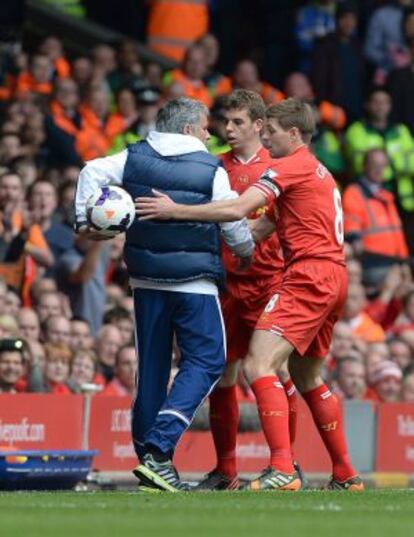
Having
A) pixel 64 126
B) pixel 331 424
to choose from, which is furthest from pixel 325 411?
pixel 64 126

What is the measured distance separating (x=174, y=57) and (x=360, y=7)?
8.11 ft

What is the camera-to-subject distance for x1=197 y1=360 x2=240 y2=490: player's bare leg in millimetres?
13656

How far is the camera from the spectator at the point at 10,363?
15688 mm

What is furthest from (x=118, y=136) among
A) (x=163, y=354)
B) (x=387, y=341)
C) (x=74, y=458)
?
(x=163, y=354)

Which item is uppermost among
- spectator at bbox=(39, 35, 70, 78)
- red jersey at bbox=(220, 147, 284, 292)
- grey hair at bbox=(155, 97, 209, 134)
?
spectator at bbox=(39, 35, 70, 78)

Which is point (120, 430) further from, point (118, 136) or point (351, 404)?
point (118, 136)

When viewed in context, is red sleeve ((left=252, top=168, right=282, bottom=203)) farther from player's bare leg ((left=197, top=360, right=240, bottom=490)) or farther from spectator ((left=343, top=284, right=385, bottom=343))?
spectator ((left=343, top=284, right=385, bottom=343))

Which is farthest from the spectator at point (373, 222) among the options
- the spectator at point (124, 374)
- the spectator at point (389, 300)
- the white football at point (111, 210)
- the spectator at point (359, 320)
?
the white football at point (111, 210)

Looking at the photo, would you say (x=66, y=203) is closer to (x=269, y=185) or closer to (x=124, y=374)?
(x=124, y=374)

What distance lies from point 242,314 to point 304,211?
92 cm

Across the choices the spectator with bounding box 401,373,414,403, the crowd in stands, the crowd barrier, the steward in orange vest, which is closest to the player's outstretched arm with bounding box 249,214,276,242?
the crowd barrier

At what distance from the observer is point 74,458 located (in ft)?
47.7

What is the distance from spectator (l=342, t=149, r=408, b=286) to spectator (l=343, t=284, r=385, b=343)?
3.13 ft

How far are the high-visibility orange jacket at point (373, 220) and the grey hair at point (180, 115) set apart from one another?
8806 mm
